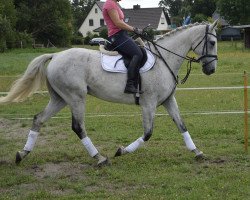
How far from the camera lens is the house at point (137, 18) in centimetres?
9238

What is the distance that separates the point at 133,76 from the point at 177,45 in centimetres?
99

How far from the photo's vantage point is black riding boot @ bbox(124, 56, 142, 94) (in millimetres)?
6984

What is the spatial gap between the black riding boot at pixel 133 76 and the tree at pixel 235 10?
66523 millimetres

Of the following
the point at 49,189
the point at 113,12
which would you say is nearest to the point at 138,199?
the point at 49,189

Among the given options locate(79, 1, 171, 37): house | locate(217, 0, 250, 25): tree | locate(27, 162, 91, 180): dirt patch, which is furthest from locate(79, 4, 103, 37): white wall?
locate(27, 162, 91, 180): dirt patch

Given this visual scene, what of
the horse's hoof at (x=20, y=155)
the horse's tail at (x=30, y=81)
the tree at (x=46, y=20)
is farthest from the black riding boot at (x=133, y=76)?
the tree at (x=46, y=20)

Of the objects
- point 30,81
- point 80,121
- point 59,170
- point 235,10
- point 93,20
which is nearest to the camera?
point 59,170

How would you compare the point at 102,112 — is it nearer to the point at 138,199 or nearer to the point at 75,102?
the point at 75,102

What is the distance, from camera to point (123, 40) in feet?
23.4

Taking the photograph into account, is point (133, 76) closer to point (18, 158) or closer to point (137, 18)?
point (18, 158)

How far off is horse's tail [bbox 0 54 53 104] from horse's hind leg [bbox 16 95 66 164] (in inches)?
14.3

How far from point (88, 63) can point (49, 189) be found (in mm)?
2126

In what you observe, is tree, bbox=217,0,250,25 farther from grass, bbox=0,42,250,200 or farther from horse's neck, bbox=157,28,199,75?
horse's neck, bbox=157,28,199,75

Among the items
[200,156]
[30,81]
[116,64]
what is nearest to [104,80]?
[116,64]
